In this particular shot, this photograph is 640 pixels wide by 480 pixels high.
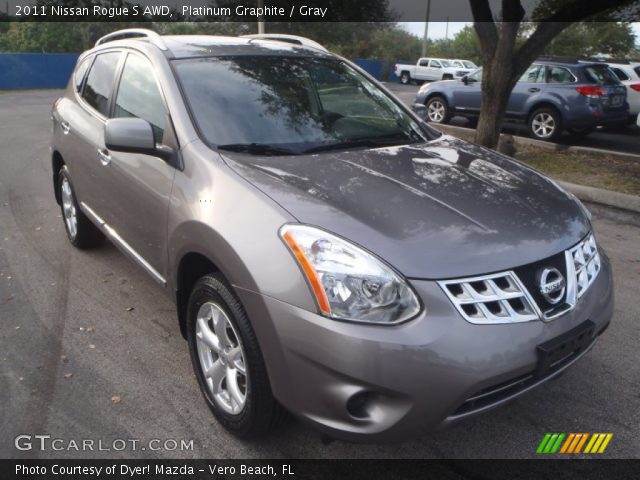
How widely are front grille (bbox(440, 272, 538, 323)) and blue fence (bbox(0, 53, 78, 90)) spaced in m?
30.5

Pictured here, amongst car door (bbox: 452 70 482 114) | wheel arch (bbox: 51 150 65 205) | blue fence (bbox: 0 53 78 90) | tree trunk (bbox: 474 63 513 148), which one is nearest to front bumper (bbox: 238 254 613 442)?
wheel arch (bbox: 51 150 65 205)

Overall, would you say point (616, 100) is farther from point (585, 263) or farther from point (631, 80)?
point (585, 263)

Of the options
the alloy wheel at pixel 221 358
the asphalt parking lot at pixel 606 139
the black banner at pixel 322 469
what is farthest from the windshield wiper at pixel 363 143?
the asphalt parking lot at pixel 606 139

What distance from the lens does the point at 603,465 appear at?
2461mm

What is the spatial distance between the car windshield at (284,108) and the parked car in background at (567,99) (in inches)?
328

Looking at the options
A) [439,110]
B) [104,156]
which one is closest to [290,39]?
[104,156]

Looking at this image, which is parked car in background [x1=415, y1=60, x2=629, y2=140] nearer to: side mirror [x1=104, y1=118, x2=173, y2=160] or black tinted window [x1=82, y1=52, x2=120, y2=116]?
black tinted window [x1=82, y1=52, x2=120, y2=116]

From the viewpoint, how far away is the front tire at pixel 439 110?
13.5 metres

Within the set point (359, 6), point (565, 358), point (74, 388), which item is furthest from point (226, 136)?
point (359, 6)

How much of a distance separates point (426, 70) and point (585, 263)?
36570 millimetres

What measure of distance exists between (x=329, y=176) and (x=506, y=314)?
1.03 meters

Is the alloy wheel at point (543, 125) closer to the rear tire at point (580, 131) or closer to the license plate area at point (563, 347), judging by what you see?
the rear tire at point (580, 131)

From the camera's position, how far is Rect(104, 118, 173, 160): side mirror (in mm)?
2801

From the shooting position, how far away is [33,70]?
28.2 m
